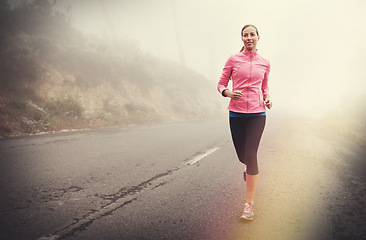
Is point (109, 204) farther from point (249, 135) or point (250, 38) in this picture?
point (250, 38)

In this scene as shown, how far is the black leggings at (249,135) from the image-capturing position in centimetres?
237

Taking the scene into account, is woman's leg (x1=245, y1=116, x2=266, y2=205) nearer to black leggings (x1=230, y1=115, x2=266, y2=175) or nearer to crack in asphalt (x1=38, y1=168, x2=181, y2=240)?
black leggings (x1=230, y1=115, x2=266, y2=175)

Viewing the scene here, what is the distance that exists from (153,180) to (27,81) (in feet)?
37.0

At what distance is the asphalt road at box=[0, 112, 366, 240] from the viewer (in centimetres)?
204

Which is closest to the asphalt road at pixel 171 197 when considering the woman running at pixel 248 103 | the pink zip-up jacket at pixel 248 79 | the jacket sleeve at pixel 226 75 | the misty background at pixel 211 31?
the woman running at pixel 248 103

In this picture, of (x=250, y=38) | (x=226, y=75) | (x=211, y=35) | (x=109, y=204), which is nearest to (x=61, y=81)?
(x=109, y=204)

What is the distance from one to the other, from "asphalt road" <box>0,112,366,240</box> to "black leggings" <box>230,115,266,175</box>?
2.07 feet

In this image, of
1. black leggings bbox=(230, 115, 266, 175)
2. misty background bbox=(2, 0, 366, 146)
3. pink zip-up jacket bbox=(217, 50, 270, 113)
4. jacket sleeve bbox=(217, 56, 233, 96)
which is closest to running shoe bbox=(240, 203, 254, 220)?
black leggings bbox=(230, 115, 266, 175)

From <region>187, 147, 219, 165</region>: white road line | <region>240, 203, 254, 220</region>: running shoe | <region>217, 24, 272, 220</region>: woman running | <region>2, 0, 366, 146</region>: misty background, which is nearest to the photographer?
<region>240, 203, 254, 220</region>: running shoe

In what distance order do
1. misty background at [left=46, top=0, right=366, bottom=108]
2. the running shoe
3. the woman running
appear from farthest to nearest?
misty background at [left=46, top=0, right=366, bottom=108] → the woman running → the running shoe

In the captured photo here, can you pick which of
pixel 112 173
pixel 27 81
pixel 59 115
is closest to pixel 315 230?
pixel 112 173

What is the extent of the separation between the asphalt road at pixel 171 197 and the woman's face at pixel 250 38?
1.98 metres

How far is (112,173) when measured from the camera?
3.78 metres

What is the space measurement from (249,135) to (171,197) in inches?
53.6
